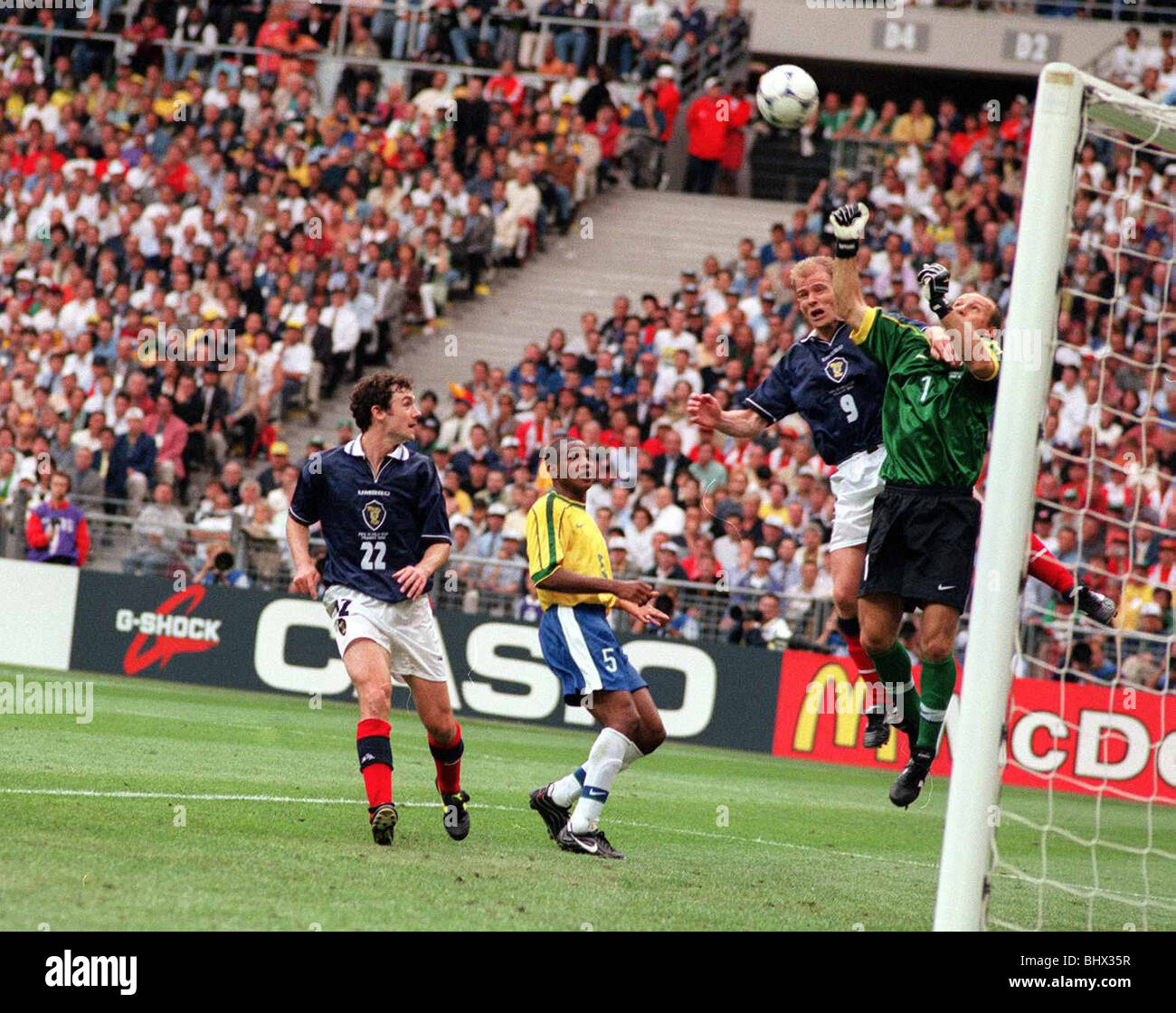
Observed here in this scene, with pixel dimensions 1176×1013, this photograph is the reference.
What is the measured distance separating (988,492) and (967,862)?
55.7 inches

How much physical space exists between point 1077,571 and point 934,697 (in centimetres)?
681

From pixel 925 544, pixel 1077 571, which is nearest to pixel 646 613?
pixel 925 544

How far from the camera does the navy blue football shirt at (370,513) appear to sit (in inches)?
344

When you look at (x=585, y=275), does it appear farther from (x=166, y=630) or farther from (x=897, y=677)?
(x=897, y=677)

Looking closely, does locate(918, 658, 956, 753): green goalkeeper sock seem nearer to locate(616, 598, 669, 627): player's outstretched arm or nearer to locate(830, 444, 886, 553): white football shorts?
locate(830, 444, 886, 553): white football shorts

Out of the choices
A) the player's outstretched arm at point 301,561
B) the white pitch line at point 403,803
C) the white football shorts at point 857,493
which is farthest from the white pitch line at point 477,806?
the white football shorts at point 857,493

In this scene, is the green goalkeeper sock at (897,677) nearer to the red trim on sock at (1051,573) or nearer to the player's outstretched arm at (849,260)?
the red trim on sock at (1051,573)

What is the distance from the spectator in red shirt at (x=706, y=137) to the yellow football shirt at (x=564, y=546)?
58.6 ft

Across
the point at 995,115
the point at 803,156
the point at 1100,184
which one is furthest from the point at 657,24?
the point at 1100,184

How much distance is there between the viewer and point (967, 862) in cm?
648

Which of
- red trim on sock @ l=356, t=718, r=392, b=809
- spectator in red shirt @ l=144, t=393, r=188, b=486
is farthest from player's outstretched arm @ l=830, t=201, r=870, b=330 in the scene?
spectator in red shirt @ l=144, t=393, r=188, b=486

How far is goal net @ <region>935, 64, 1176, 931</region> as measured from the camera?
6.57m

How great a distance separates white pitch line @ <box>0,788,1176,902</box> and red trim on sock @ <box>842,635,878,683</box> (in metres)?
1.09

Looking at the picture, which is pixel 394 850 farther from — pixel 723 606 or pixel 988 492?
pixel 723 606
